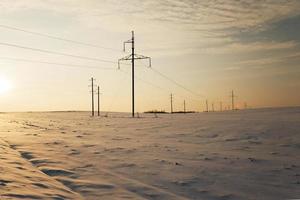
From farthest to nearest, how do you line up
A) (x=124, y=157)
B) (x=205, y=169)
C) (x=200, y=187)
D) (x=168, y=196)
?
(x=124, y=157), (x=205, y=169), (x=200, y=187), (x=168, y=196)

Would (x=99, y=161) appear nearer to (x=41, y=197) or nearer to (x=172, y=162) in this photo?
(x=172, y=162)

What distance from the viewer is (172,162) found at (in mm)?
15758

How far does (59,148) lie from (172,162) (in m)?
6.52

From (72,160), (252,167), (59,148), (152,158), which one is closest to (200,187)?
(252,167)

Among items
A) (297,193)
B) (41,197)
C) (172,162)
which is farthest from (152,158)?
(41,197)

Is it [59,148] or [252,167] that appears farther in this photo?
[59,148]

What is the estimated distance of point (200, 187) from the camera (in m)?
12.1

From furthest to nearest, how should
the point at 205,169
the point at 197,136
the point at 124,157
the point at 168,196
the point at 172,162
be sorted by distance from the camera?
the point at 197,136
the point at 124,157
the point at 172,162
the point at 205,169
the point at 168,196

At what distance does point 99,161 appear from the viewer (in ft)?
53.4

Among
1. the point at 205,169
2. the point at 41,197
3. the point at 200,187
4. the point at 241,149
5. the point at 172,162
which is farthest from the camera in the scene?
the point at 241,149

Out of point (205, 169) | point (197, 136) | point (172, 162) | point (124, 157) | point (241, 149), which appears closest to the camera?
point (205, 169)

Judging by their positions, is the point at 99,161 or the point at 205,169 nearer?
the point at 205,169

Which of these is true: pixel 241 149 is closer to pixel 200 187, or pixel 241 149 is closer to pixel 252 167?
pixel 252 167

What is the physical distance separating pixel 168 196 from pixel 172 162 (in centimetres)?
466
